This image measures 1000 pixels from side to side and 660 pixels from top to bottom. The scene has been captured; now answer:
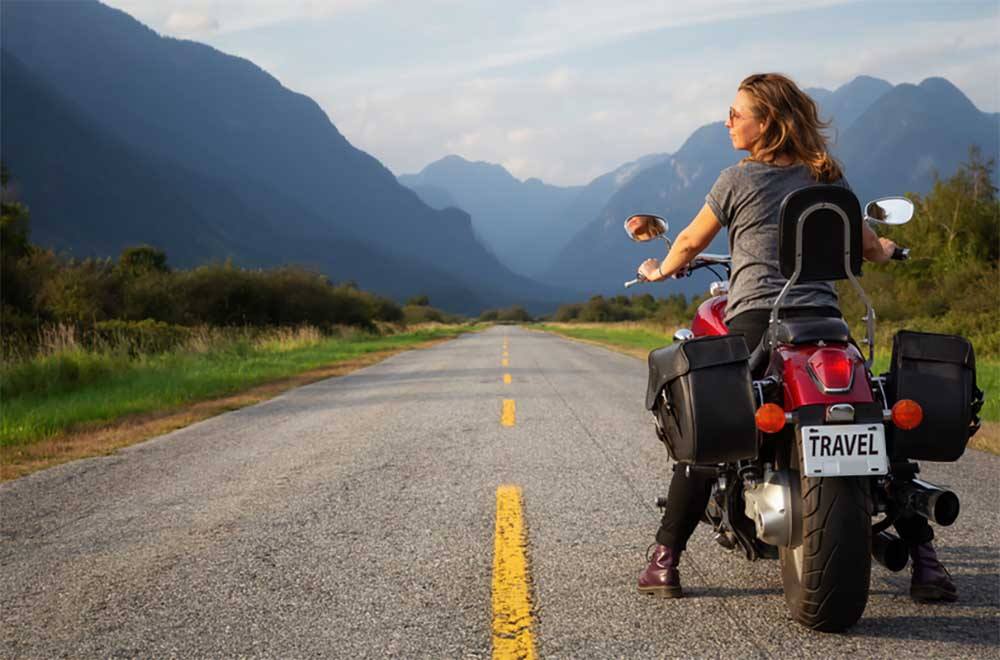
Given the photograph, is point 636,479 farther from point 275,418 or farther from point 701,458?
point 275,418

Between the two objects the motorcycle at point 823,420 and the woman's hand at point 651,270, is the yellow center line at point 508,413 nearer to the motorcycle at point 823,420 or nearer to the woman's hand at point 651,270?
the woman's hand at point 651,270

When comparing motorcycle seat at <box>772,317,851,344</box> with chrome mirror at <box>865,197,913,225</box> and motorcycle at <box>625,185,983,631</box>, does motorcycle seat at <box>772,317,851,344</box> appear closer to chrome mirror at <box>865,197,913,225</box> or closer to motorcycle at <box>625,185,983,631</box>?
motorcycle at <box>625,185,983,631</box>

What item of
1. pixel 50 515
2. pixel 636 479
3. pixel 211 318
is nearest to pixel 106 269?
pixel 211 318

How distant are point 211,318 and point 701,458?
29369 mm

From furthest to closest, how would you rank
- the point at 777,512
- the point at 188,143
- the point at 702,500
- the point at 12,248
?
the point at 188,143 → the point at 12,248 → the point at 702,500 → the point at 777,512

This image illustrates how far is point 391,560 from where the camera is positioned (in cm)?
362

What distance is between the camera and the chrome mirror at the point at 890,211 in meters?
3.32

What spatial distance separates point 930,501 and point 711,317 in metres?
1.13

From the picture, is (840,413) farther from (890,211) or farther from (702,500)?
(890,211)

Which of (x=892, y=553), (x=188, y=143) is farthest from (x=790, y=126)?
(x=188, y=143)

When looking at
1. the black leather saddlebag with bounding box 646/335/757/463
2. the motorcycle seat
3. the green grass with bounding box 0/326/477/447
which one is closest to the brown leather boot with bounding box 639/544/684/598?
the black leather saddlebag with bounding box 646/335/757/463

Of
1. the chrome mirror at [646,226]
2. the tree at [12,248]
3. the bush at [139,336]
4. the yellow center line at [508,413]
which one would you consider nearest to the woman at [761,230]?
the chrome mirror at [646,226]

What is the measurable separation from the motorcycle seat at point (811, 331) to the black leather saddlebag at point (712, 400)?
16 centimetres

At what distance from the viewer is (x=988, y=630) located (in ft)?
9.14
